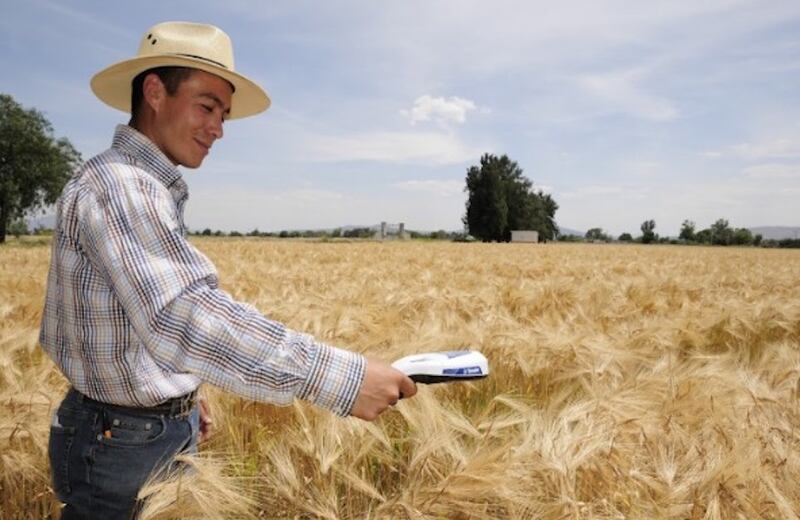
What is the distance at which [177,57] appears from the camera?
60.9 inches

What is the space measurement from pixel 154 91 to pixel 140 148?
0.18m

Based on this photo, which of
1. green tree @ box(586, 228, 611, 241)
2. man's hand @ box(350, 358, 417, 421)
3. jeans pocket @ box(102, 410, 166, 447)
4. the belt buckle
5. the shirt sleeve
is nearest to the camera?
the shirt sleeve

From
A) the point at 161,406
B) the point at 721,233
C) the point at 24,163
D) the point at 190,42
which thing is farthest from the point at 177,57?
the point at 721,233

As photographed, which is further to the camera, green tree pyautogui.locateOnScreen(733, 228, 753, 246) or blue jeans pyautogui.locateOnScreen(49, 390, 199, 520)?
green tree pyautogui.locateOnScreen(733, 228, 753, 246)

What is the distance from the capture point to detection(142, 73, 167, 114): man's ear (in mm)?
1622

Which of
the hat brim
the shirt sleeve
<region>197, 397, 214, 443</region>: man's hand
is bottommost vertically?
<region>197, 397, 214, 443</region>: man's hand

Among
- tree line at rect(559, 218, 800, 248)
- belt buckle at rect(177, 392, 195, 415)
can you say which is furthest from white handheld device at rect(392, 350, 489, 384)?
tree line at rect(559, 218, 800, 248)

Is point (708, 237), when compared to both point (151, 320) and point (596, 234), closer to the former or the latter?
point (596, 234)

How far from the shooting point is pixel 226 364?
1162 mm

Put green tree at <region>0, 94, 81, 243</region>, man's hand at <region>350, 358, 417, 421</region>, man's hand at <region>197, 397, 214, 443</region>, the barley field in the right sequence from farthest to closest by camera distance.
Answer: green tree at <region>0, 94, 81, 243</region>
man's hand at <region>197, 397, 214, 443</region>
the barley field
man's hand at <region>350, 358, 417, 421</region>

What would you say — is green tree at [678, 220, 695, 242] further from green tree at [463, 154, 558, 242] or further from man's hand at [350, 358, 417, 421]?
man's hand at [350, 358, 417, 421]

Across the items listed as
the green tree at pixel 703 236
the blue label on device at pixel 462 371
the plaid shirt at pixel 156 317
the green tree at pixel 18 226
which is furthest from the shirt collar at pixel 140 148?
the green tree at pixel 703 236

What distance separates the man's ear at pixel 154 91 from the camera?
162cm

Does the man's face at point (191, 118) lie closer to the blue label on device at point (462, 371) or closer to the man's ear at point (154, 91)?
the man's ear at point (154, 91)
